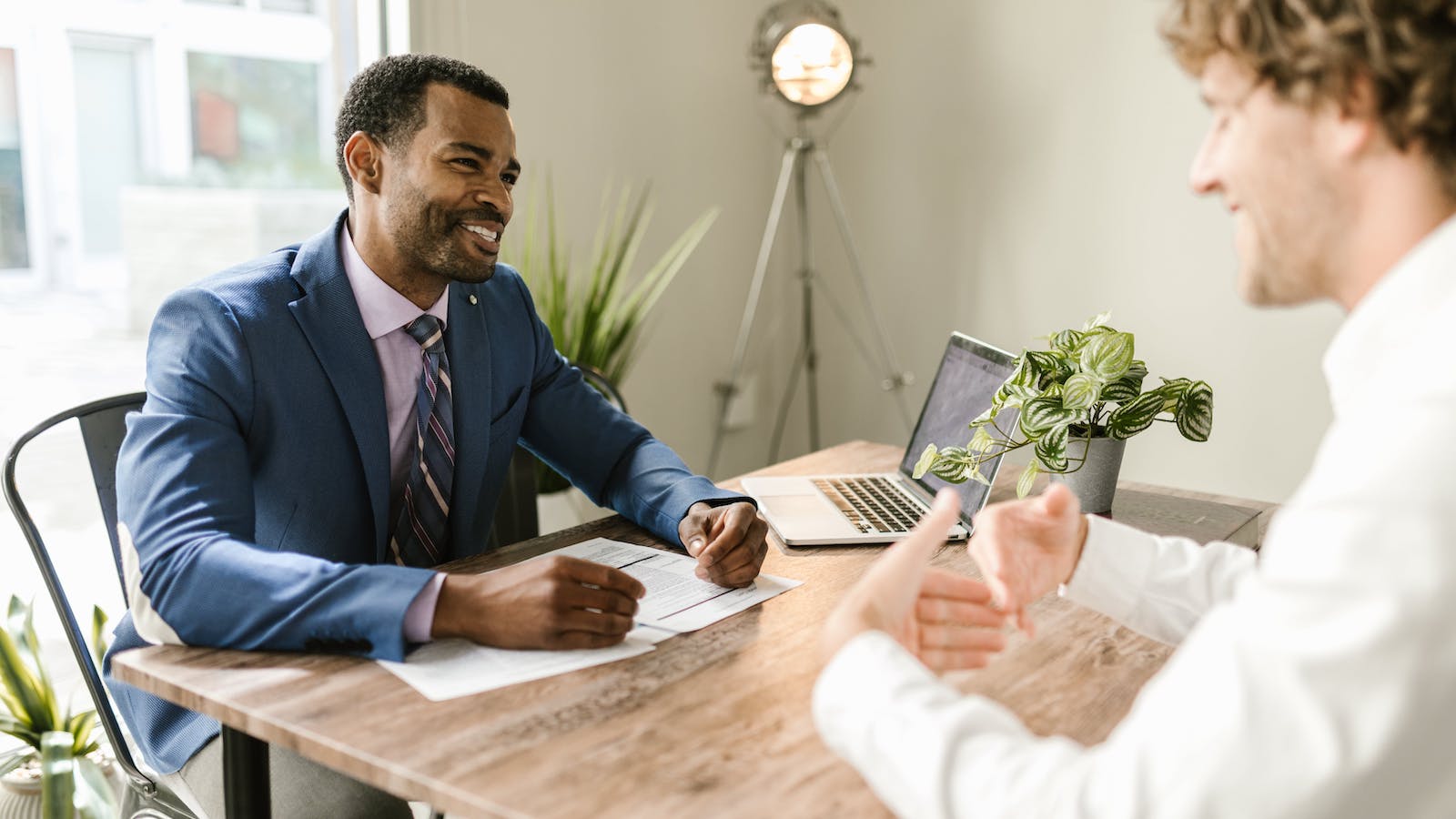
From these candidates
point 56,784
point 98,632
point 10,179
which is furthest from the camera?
point 10,179

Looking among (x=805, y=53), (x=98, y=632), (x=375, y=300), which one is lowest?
(x=98, y=632)

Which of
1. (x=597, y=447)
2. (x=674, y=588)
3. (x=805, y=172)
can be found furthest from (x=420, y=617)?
(x=805, y=172)

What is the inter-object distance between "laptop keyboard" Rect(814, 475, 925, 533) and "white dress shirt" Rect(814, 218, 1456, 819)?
865 millimetres

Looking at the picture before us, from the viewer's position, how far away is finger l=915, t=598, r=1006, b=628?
0.98 m

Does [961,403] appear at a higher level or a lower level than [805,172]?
lower

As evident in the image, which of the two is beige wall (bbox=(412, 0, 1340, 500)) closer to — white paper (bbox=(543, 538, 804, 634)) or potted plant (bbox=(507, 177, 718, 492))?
potted plant (bbox=(507, 177, 718, 492))

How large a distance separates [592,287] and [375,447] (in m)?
1.33

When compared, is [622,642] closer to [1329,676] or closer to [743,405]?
[1329,676]

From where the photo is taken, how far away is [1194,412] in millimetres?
1555

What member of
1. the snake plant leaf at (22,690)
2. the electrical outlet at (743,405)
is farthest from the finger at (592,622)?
the electrical outlet at (743,405)

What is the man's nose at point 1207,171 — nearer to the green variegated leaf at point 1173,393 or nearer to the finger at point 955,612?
the finger at point 955,612

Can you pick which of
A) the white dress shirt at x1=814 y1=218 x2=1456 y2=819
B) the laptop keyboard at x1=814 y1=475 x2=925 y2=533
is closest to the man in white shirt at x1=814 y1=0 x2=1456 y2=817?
the white dress shirt at x1=814 y1=218 x2=1456 y2=819

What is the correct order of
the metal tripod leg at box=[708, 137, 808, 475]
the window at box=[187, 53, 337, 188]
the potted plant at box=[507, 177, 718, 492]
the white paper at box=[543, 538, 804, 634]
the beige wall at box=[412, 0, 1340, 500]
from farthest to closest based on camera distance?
the metal tripod leg at box=[708, 137, 808, 475], the beige wall at box=[412, 0, 1340, 500], the potted plant at box=[507, 177, 718, 492], the window at box=[187, 53, 337, 188], the white paper at box=[543, 538, 804, 634]

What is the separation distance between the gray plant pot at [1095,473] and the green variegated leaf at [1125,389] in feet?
0.21
